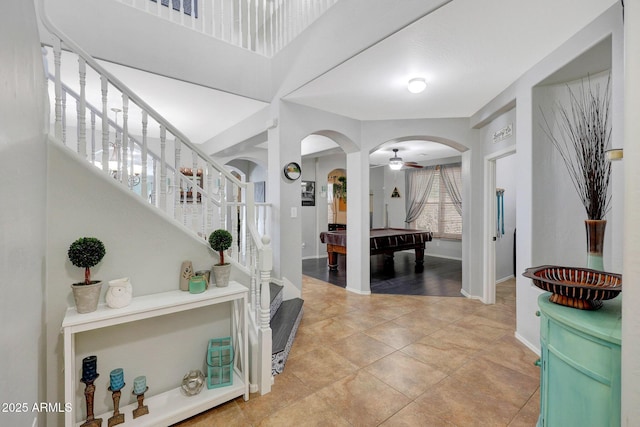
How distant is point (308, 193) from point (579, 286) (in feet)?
21.9

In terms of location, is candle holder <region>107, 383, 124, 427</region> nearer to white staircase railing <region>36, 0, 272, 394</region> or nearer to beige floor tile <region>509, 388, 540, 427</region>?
white staircase railing <region>36, 0, 272, 394</region>

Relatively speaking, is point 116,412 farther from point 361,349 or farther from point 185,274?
point 361,349

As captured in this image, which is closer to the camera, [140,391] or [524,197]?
[140,391]

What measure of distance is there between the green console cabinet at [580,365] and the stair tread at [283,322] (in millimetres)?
1791

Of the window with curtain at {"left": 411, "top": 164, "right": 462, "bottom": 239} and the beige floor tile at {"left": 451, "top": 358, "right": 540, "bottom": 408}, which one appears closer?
the beige floor tile at {"left": 451, "top": 358, "right": 540, "bottom": 408}

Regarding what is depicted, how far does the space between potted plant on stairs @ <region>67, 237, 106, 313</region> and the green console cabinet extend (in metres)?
2.42

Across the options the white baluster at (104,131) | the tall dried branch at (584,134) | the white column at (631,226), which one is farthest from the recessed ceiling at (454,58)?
the white baluster at (104,131)

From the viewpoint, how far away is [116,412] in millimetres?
1739

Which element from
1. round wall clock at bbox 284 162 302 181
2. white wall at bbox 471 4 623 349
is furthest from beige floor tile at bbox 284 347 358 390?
round wall clock at bbox 284 162 302 181

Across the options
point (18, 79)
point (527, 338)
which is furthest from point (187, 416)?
point (527, 338)

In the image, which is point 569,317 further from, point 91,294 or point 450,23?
point 91,294

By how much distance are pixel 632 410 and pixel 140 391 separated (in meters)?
2.39

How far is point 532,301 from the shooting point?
9.15ft

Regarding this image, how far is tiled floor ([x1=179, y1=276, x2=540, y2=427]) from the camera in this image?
1.87 meters
